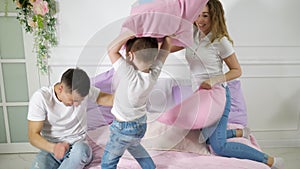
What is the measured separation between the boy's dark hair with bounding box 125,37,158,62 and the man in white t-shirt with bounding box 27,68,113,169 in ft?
1.01

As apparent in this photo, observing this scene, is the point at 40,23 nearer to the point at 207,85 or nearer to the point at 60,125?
the point at 60,125

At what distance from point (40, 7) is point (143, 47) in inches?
46.4

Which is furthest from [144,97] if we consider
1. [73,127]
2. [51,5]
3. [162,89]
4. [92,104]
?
[51,5]

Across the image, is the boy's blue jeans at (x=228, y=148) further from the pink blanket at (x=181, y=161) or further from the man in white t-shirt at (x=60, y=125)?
the man in white t-shirt at (x=60, y=125)

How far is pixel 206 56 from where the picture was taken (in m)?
1.48

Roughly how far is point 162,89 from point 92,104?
31 cm

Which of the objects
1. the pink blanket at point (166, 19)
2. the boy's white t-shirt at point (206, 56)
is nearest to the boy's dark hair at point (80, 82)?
the pink blanket at point (166, 19)

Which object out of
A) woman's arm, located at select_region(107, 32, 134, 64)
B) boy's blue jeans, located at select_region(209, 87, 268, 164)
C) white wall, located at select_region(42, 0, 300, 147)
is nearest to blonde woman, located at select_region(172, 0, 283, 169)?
boy's blue jeans, located at select_region(209, 87, 268, 164)

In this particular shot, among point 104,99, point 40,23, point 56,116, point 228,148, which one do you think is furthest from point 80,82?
point 40,23

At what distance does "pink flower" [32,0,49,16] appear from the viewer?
76.9 inches

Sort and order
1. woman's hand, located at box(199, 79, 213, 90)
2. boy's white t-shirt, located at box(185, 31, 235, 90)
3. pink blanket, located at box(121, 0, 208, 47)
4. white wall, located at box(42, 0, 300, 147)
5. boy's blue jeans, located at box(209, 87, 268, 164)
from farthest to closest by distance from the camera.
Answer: white wall, located at box(42, 0, 300, 147) → boy's blue jeans, located at box(209, 87, 268, 164) → woman's hand, located at box(199, 79, 213, 90) → boy's white t-shirt, located at box(185, 31, 235, 90) → pink blanket, located at box(121, 0, 208, 47)

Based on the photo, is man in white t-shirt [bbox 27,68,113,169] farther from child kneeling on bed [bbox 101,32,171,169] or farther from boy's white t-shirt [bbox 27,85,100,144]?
child kneeling on bed [bbox 101,32,171,169]

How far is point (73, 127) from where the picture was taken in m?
1.52

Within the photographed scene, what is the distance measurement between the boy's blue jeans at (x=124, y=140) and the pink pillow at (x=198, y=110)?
0.36 ft
